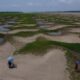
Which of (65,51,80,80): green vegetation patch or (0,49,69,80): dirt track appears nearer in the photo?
(65,51,80,80): green vegetation patch

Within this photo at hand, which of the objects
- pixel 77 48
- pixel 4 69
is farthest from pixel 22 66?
pixel 77 48

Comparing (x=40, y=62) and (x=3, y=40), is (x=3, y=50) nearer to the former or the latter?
(x=3, y=40)

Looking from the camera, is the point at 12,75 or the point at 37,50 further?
the point at 37,50

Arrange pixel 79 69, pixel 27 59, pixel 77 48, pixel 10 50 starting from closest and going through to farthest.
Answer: pixel 79 69, pixel 27 59, pixel 77 48, pixel 10 50

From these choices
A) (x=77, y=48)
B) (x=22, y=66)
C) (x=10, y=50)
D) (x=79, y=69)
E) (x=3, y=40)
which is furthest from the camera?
A: (x=3, y=40)

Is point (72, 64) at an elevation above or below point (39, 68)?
above

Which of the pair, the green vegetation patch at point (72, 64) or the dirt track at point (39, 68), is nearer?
the green vegetation patch at point (72, 64)

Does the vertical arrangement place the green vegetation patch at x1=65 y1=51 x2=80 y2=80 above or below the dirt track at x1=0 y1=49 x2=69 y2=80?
above
